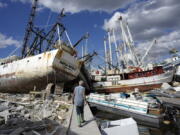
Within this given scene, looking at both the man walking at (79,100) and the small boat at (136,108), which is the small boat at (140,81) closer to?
the small boat at (136,108)

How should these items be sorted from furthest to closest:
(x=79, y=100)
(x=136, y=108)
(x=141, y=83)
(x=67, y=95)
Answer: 1. (x=141, y=83)
2. (x=67, y=95)
3. (x=136, y=108)
4. (x=79, y=100)

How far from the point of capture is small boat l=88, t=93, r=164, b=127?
33.0 ft

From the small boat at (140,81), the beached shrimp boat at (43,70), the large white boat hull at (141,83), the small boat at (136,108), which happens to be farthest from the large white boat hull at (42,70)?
the large white boat hull at (141,83)

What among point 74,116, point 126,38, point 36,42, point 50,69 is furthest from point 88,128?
point 126,38

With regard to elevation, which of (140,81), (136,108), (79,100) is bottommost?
(136,108)

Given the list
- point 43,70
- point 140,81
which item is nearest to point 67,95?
point 43,70

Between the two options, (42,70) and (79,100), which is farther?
(42,70)

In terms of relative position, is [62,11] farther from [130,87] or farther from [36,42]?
[130,87]

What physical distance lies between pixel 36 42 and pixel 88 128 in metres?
21.9

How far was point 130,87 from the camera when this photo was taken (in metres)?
24.3

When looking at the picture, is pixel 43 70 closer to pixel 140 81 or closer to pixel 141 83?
pixel 140 81

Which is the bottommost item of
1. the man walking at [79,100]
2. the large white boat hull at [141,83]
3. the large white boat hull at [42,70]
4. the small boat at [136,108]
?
the small boat at [136,108]

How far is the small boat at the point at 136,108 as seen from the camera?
1005 centimetres

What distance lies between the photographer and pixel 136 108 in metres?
11.0
